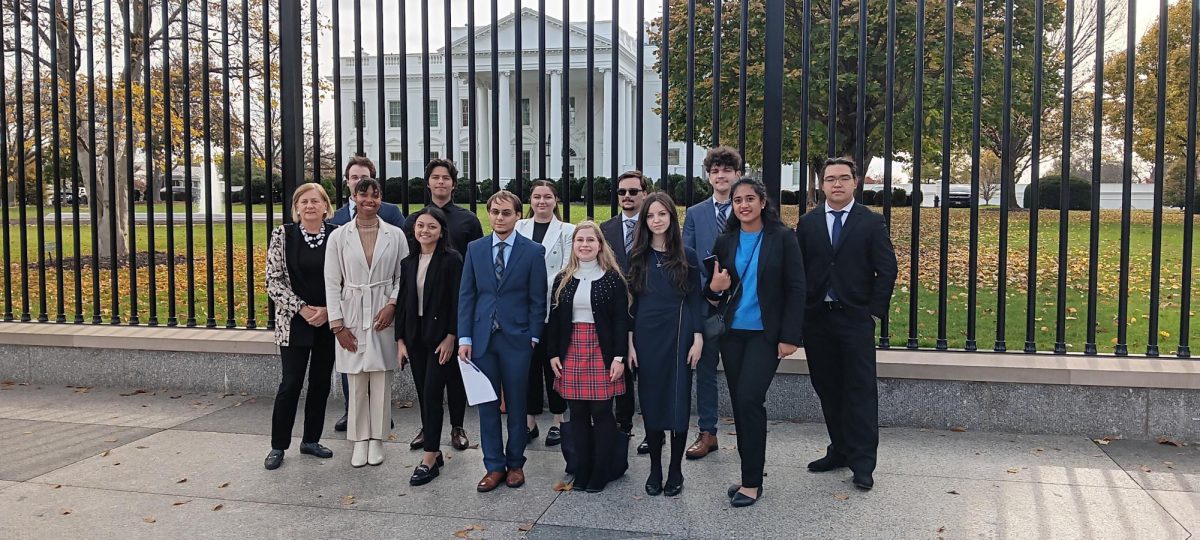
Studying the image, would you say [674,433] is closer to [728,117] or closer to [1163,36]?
[1163,36]

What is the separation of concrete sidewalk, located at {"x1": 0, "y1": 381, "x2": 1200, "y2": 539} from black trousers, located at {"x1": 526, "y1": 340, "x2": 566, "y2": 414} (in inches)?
10.7

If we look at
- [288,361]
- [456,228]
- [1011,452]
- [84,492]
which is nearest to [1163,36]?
[1011,452]

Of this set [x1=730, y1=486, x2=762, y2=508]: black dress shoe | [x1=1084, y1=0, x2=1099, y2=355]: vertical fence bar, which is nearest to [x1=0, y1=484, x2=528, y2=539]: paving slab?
[x1=730, y1=486, x2=762, y2=508]: black dress shoe

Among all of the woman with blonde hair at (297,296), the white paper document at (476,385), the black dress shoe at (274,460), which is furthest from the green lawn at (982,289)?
the white paper document at (476,385)

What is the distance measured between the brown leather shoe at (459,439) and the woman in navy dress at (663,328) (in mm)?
1475

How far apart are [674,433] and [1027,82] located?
18806 millimetres

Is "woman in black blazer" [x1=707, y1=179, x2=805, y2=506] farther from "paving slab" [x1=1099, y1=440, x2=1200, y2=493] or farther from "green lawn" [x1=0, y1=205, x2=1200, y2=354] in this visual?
"paving slab" [x1=1099, y1=440, x2=1200, y2=493]

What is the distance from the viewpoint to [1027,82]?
20516 millimetres

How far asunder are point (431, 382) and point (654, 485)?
1.46 metres

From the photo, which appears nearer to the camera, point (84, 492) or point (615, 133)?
point (84, 492)

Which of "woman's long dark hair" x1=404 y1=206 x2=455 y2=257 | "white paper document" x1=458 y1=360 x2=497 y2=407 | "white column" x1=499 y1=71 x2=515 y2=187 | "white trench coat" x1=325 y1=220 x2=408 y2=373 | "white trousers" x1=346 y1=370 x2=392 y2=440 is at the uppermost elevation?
"white column" x1=499 y1=71 x2=515 y2=187

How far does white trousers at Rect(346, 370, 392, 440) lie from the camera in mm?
5566

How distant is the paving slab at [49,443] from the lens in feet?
18.1

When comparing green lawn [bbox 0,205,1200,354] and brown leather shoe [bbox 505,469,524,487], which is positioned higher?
green lawn [bbox 0,205,1200,354]
